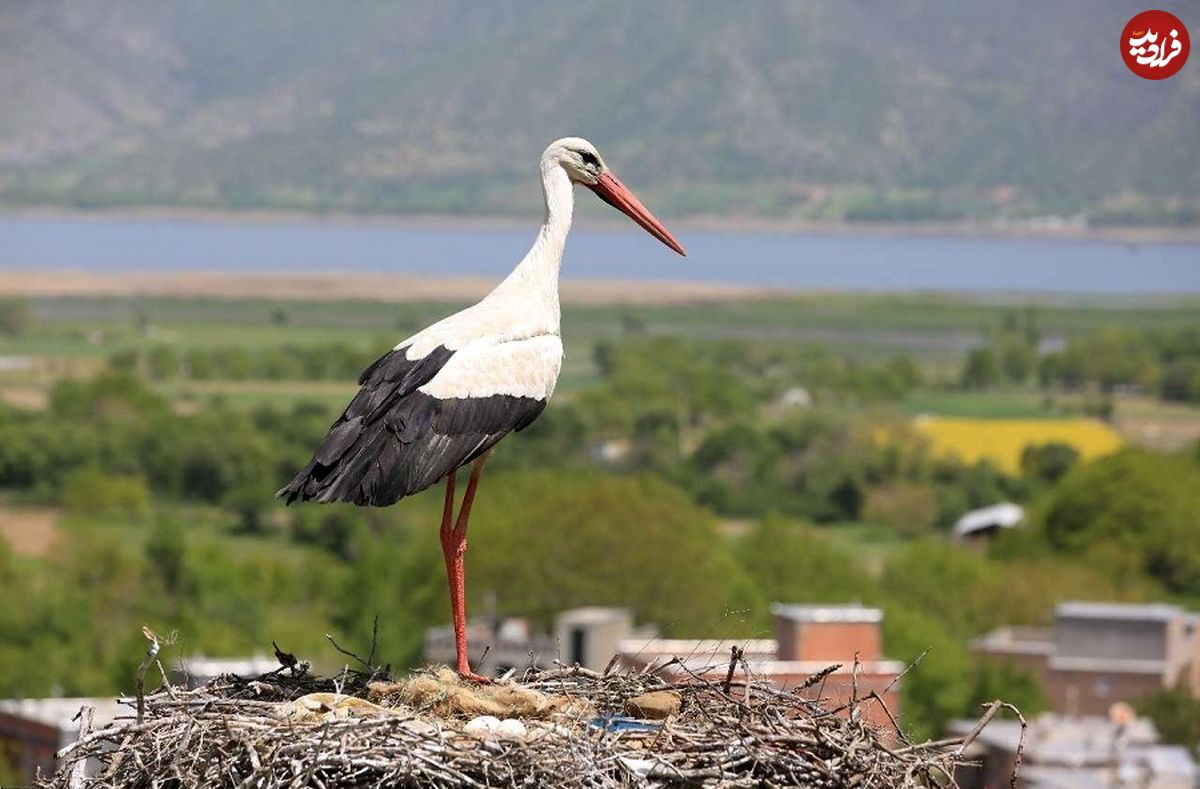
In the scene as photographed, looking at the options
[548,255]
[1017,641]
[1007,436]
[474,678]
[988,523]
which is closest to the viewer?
[474,678]

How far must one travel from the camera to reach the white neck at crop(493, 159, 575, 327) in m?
13.4

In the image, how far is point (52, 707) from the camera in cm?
4647

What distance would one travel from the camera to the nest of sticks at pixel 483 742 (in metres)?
10.8

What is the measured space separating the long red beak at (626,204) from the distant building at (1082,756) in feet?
102

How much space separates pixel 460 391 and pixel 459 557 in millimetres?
1270

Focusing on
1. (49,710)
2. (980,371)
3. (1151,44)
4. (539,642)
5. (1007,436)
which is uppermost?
(980,371)

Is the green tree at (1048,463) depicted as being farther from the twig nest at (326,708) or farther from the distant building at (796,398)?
the twig nest at (326,708)

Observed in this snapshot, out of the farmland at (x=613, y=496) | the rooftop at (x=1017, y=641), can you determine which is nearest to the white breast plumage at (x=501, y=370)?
the farmland at (x=613, y=496)

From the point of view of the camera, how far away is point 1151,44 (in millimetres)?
66375

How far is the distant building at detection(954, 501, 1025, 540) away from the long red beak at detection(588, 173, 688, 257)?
A: 87464 millimetres

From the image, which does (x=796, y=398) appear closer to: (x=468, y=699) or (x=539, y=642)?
(x=539, y=642)

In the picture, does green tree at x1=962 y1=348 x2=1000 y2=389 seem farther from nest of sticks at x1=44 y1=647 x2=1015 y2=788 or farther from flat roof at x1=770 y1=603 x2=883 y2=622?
nest of sticks at x1=44 y1=647 x2=1015 y2=788

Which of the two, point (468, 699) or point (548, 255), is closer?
point (468, 699)

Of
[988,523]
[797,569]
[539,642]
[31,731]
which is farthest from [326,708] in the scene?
[988,523]
